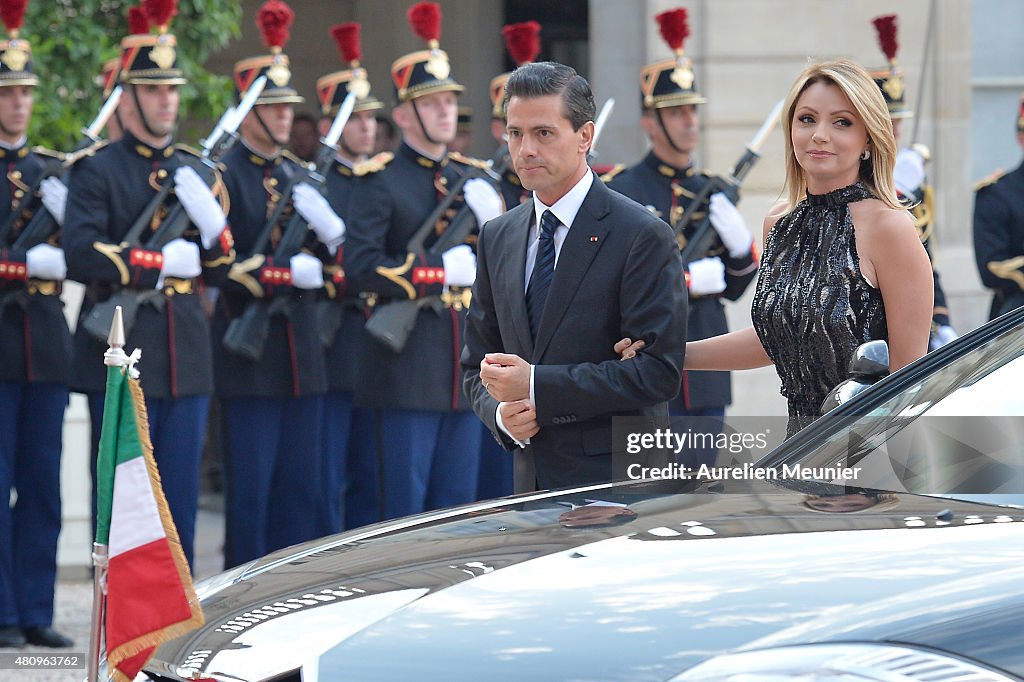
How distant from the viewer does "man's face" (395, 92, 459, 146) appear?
7.37 m

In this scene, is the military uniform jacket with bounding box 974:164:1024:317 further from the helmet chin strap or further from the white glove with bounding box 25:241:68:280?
the white glove with bounding box 25:241:68:280

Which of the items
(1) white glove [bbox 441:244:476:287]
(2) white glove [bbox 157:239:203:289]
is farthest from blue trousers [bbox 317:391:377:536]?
(2) white glove [bbox 157:239:203:289]

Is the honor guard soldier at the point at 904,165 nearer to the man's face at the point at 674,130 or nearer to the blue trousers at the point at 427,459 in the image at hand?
the man's face at the point at 674,130

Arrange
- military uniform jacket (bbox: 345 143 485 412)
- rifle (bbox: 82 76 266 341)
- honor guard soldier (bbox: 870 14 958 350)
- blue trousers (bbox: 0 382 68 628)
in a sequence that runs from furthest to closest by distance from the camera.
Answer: honor guard soldier (bbox: 870 14 958 350) < military uniform jacket (bbox: 345 143 485 412) < blue trousers (bbox: 0 382 68 628) < rifle (bbox: 82 76 266 341)

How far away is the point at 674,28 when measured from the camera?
8164mm

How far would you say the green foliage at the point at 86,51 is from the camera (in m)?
8.58

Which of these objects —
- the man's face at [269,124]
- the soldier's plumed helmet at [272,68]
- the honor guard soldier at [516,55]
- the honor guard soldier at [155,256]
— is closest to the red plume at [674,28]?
the honor guard soldier at [516,55]

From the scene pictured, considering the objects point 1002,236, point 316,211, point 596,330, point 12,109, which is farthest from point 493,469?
point 596,330

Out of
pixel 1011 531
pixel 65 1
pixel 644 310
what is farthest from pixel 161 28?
pixel 1011 531

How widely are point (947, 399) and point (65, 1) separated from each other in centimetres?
659

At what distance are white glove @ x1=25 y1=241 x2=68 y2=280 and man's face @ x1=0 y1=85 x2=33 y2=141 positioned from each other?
494mm

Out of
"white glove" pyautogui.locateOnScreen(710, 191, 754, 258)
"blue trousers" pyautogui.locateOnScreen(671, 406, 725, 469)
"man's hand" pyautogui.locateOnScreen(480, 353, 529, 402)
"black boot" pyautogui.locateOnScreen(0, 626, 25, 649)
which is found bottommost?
"black boot" pyautogui.locateOnScreen(0, 626, 25, 649)

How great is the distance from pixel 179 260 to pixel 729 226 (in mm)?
2439

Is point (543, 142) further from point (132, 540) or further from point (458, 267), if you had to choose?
point (458, 267)
